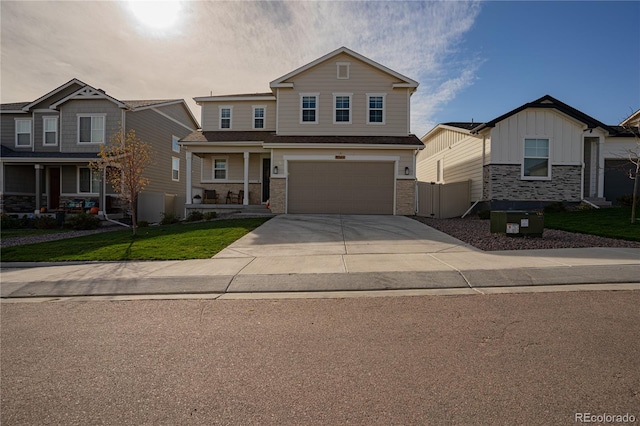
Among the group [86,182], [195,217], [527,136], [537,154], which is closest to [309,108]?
[195,217]

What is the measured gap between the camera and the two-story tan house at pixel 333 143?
57.5 feet

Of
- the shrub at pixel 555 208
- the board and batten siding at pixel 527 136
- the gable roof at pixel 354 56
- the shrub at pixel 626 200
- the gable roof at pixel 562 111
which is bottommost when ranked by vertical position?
the shrub at pixel 555 208

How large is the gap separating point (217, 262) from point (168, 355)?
4.46m

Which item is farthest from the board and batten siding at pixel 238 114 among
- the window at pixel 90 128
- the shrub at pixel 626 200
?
the shrub at pixel 626 200

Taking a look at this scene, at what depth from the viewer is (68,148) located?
2025 cm

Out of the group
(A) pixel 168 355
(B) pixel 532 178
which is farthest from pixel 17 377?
(B) pixel 532 178

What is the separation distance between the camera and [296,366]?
3.38 metres

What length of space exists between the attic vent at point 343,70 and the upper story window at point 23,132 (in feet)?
64.2

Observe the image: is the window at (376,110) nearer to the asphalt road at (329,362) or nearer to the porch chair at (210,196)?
the porch chair at (210,196)

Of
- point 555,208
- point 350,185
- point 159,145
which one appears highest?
point 159,145

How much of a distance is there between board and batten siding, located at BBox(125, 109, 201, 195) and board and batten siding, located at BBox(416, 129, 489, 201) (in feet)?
58.4

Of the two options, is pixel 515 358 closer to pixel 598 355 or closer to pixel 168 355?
pixel 598 355
